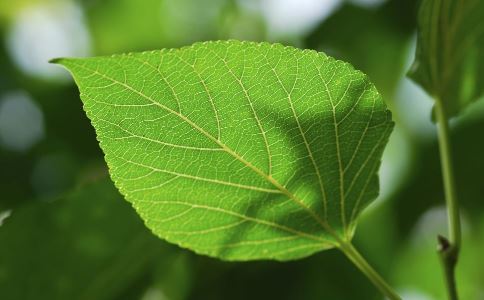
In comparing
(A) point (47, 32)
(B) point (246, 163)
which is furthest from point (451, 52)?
(A) point (47, 32)

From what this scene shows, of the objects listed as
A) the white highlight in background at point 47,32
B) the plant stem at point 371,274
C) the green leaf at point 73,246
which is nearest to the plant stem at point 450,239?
the plant stem at point 371,274

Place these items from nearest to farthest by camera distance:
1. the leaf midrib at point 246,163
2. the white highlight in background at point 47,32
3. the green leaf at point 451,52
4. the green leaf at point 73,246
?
1. the leaf midrib at point 246,163
2. the green leaf at point 451,52
3. the green leaf at point 73,246
4. the white highlight in background at point 47,32

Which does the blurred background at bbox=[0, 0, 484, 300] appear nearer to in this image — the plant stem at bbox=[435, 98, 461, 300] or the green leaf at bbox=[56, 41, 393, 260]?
the green leaf at bbox=[56, 41, 393, 260]

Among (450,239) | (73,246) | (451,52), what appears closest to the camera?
(450,239)

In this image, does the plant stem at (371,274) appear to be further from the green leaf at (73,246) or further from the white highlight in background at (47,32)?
the white highlight in background at (47,32)

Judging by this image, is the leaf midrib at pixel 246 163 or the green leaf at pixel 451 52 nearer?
the leaf midrib at pixel 246 163

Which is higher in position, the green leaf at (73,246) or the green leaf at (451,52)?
the green leaf at (451,52)

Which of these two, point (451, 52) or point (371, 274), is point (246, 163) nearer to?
point (371, 274)

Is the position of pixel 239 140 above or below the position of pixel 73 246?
above
